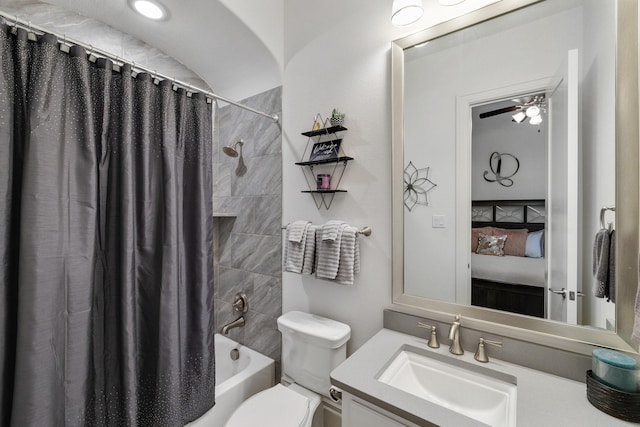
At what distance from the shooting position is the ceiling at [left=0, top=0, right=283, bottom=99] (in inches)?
57.6

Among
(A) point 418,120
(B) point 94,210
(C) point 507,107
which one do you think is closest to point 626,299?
(C) point 507,107

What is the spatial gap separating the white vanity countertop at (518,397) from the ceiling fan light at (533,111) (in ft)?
3.00

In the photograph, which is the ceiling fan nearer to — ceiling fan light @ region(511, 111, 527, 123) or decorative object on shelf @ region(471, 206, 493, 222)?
ceiling fan light @ region(511, 111, 527, 123)

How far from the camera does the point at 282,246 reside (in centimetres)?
178

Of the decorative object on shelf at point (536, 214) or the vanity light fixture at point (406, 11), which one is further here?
the vanity light fixture at point (406, 11)

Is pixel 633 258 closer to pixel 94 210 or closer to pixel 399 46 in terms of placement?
pixel 399 46

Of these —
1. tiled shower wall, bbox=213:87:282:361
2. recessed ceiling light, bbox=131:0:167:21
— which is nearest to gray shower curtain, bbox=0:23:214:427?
tiled shower wall, bbox=213:87:282:361

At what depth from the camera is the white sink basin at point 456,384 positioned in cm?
91

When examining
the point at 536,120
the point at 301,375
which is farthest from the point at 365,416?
the point at 536,120

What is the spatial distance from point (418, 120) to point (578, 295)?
935mm

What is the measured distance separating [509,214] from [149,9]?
6.90 feet

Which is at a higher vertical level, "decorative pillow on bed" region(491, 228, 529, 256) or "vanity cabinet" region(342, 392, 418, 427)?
"decorative pillow on bed" region(491, 228, 529, 256)

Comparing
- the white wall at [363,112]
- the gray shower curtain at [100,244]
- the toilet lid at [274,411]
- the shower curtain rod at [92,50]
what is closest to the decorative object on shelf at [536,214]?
the white wall at [363,112]

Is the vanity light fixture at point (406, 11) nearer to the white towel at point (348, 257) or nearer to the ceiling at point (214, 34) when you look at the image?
the ceiling at point (214, 34)
